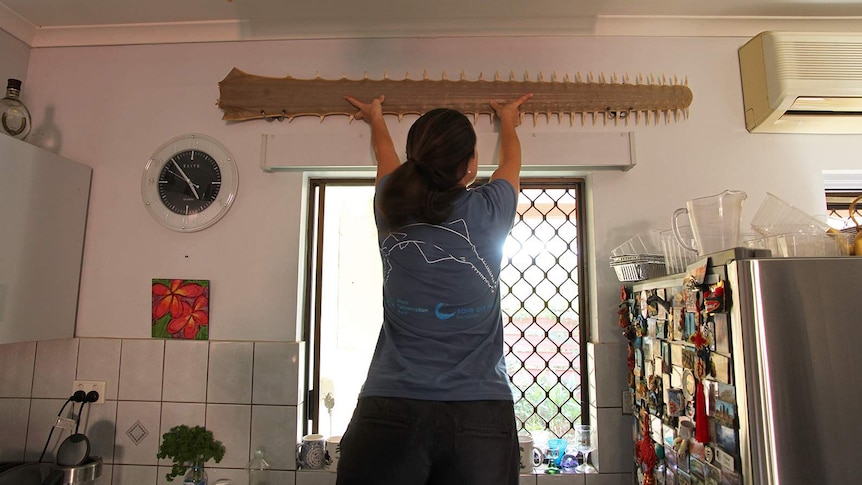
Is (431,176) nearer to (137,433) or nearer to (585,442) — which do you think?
(585,442)

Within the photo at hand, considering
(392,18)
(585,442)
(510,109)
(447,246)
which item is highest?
A: (392,18)

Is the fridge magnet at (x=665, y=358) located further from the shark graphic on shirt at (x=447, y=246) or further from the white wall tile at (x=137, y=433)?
the white wall tile at (x=137, y=433)

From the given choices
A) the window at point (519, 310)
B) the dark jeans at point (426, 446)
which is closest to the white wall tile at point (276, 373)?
the window at point (519, 310)

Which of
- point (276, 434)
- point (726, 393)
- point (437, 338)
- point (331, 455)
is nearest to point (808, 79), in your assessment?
point (726, 393)

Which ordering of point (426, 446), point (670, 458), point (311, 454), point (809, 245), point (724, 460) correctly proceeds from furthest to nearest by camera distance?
1. point (311, 454)
2. point (670, 458)
3. point (809, 245)
4. point (724, 460)
5. point (426, 446)

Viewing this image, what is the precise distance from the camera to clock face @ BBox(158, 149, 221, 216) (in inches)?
69.6

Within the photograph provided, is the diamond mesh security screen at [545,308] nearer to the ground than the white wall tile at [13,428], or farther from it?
farther from it

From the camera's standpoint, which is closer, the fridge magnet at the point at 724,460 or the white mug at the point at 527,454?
the fridge magnet at the point at 724,460

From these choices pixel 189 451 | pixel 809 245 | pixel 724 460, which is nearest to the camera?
pixel 724 460

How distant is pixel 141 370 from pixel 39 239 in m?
0.54

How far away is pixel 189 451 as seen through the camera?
60.4 inches

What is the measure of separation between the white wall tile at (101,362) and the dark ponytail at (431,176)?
4.13ft

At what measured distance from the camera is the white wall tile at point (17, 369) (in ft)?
5.62

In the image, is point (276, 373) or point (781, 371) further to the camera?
point (276, 373)
